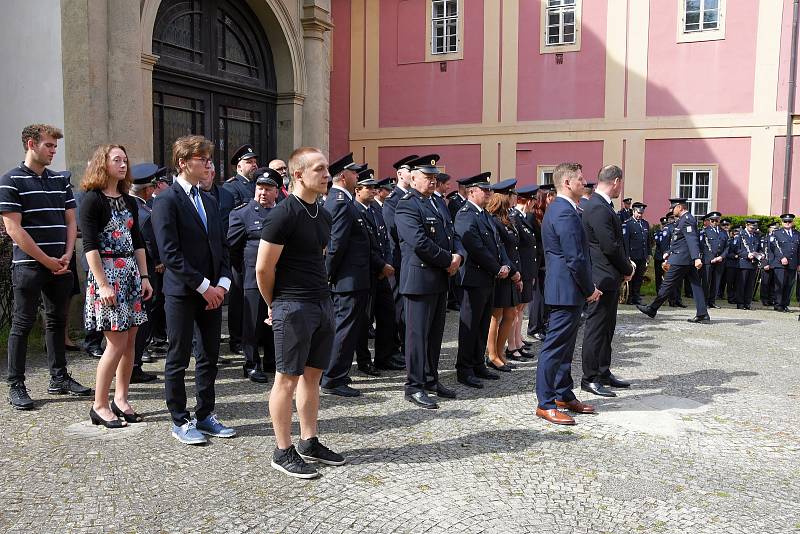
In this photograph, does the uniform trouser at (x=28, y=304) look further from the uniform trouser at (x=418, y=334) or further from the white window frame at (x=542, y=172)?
the white window frame at (x=542, y=172)

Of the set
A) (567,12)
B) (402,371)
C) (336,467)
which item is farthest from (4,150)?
(567,12)

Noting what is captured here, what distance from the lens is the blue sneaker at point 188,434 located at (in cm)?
487

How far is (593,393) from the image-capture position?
6.66 meters

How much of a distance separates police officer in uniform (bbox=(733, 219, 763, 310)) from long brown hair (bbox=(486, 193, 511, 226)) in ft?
28.8

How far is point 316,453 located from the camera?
15.0 feet

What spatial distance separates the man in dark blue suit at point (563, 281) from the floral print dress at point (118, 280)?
3.08 metres

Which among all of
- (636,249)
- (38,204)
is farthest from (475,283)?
(636,249)

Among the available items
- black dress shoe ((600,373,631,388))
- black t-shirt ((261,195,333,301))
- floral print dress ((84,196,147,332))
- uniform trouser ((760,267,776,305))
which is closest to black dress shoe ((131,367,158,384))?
floral print dress ((84,196,147,332))

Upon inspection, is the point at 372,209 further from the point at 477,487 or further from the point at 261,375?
the point at 477,487

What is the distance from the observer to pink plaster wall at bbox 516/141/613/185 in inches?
835

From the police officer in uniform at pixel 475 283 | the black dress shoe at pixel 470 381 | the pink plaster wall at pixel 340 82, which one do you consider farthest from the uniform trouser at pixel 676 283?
the pink plaster wall at pixel 340 82

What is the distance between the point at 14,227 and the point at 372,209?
3.28m

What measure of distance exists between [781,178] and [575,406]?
645 inches

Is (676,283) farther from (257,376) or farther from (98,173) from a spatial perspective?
(98,173)
